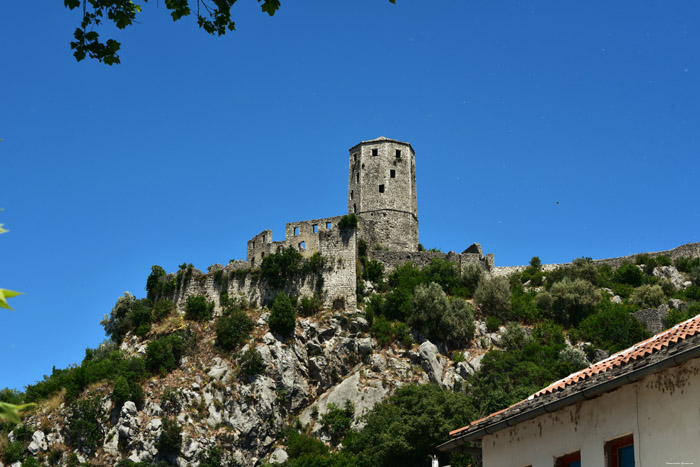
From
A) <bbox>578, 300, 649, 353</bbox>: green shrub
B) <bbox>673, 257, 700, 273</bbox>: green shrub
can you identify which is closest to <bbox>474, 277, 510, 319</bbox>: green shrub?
<bbox>578, 300, 649, 353</bbox>: green shrub

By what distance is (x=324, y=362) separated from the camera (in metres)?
47.5

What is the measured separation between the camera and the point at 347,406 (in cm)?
4441

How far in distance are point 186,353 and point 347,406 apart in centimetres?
1033

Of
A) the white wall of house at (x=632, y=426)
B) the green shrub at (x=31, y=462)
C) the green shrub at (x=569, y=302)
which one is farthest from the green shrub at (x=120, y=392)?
the white wall of house at (x=632, y=426)

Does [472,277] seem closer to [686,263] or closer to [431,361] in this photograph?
[431,361]

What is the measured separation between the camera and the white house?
9414mm

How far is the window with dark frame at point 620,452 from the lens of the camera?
10.2 m

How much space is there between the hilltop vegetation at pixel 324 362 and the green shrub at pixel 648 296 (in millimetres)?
135

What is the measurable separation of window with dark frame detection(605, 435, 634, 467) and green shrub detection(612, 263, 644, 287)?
46937 millimetres

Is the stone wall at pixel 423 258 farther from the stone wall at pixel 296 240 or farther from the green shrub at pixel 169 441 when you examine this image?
the green shrub at pixel 169 441

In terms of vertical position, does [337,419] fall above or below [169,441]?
above

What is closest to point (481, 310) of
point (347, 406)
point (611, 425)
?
point (347, 406)

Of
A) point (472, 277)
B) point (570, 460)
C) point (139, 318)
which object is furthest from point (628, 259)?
point (570, 460)

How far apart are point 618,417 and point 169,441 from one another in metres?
34.8
